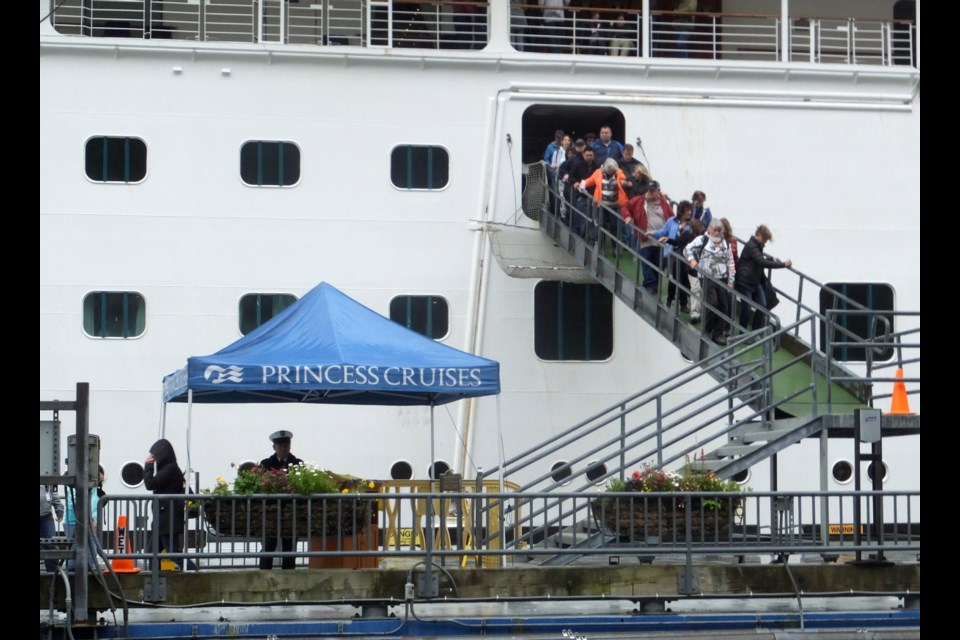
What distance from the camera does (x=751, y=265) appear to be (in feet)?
56.2

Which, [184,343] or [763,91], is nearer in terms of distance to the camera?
[184,343]

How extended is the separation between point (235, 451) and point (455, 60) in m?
6.27

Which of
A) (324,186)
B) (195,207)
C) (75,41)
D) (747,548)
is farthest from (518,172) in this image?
(747,548)

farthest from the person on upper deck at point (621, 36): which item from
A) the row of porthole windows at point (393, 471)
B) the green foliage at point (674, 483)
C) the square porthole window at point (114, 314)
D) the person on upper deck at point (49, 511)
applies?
the person on upper deck at point (49, 511)

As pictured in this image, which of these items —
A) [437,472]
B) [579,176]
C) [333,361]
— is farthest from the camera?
[579,176]

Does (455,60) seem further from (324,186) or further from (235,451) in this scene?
(235,451)

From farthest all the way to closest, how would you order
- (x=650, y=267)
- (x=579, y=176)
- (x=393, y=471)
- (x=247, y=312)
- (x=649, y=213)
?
(x=579, y=176), (x=247, y=312), (x=393, y=471), (x=649, y=213), (x=650, y=267)

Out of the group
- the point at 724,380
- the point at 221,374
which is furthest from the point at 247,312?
the point at 724,380

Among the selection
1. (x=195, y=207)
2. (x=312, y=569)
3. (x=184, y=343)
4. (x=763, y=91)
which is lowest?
(x=312, y=569)

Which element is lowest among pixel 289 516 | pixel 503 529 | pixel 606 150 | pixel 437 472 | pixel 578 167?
pixel 437 472

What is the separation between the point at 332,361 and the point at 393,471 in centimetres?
491

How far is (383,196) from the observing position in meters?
20.2

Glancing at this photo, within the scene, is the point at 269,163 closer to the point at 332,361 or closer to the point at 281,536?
the point at 332,361

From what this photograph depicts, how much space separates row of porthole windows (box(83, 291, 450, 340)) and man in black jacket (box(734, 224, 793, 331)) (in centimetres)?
451
